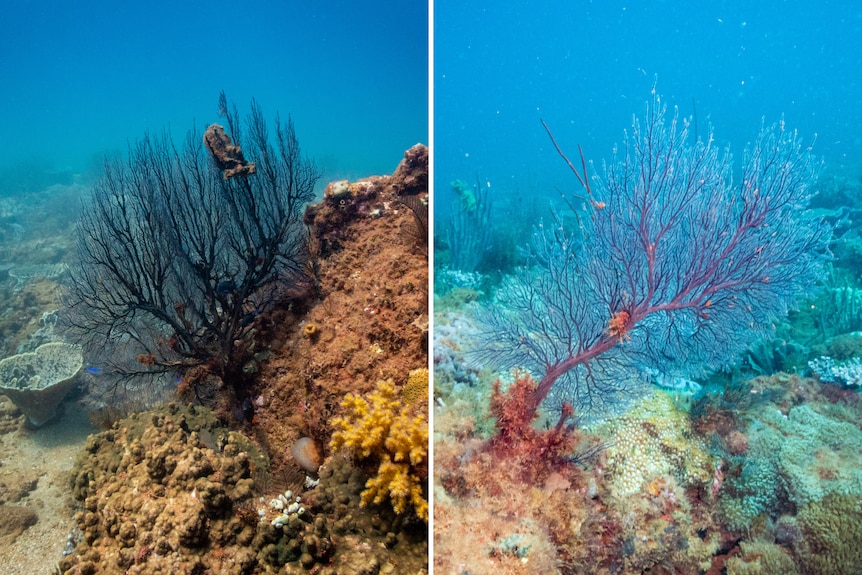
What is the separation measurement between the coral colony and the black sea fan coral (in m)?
3.22

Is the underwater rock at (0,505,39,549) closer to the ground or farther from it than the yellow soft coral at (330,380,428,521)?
closer to the ground

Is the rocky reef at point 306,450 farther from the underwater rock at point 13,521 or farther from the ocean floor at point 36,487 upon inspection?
the underwater rock at point 13,521

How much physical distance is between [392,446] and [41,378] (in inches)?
292

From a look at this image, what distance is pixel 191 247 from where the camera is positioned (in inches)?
210

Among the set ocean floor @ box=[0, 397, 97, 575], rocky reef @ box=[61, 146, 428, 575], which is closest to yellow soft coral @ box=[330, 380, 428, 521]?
rocky reef @ box=[61, 146, 428, 575]

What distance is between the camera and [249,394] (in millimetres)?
5137

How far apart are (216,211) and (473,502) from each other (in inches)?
169

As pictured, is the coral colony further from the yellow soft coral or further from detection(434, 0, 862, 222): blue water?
detection(434, 0, 862, 222): blue water

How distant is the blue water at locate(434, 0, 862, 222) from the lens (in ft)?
191

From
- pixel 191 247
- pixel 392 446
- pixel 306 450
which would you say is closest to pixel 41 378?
pixel 191 247

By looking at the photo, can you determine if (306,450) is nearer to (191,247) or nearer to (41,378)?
(191,247)

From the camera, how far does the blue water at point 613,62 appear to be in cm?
5834

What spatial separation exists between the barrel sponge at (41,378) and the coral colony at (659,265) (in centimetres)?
751

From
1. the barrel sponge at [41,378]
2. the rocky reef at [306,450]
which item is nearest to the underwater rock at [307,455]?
the rocky reef at [306,450]
